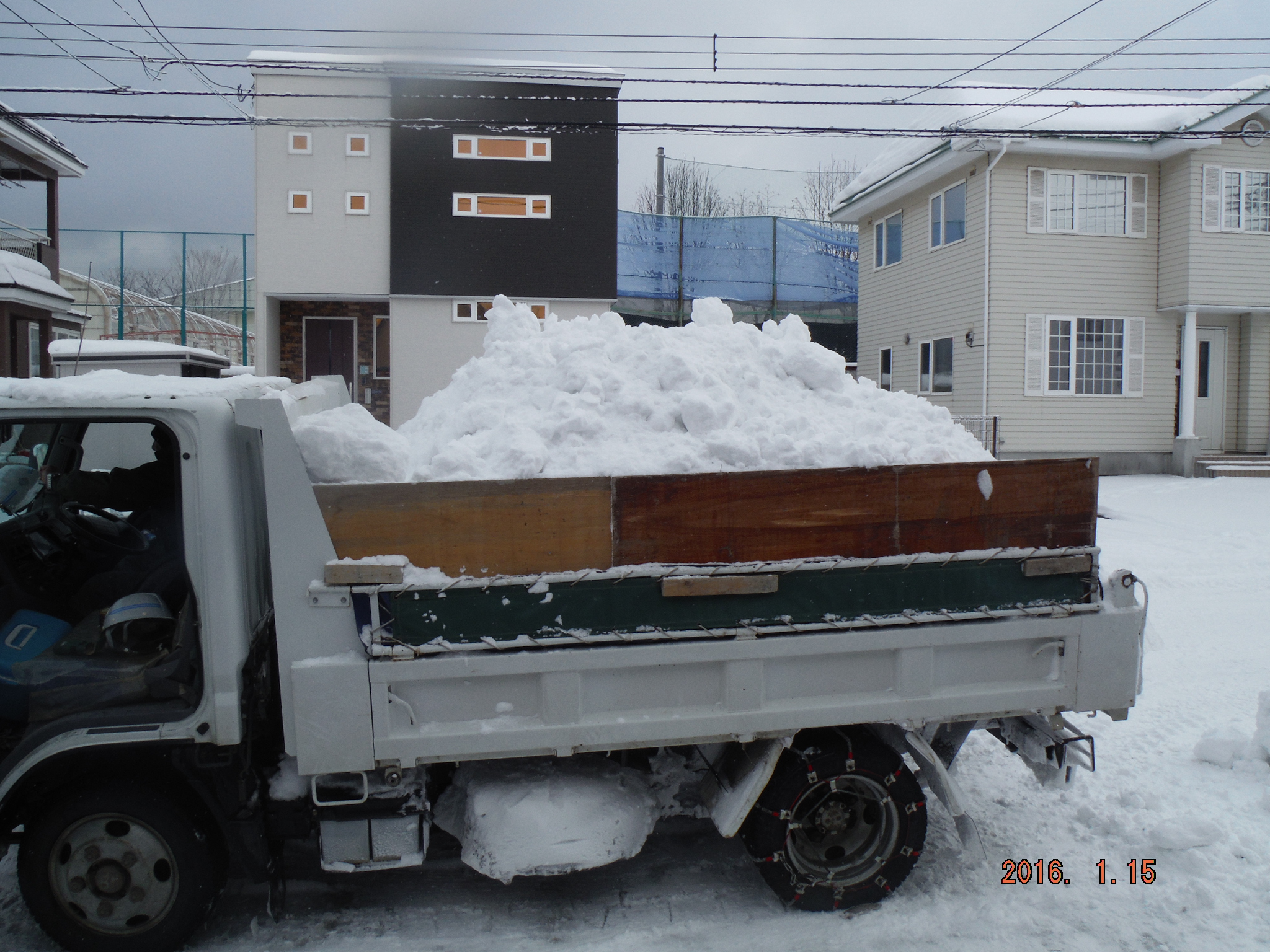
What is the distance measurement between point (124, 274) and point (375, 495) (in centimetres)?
2644

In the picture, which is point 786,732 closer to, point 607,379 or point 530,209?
point 607,379

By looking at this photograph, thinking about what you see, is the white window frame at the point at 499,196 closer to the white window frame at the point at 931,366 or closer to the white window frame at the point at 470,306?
the white window frame at the point at 470,306

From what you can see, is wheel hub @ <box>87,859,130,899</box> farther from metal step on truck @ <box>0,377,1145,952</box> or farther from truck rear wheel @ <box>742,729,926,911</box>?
truck rear wheel @ <box>742,729,926,911</box>

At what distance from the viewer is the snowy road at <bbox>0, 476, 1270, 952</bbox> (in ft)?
10.1

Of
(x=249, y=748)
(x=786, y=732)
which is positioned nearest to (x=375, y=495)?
(x=249, y=748)

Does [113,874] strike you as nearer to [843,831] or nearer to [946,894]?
[843,831]

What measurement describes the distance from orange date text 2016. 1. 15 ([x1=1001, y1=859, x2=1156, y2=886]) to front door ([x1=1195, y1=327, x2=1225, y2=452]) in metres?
17.4

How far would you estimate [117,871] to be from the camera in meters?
2.85

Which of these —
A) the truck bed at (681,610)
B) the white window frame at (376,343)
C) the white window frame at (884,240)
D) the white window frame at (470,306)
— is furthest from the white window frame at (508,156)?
the truck bed at (681,610)

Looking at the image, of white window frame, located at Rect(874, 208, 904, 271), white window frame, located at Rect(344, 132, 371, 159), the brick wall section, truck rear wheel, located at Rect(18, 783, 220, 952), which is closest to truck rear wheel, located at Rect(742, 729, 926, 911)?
truck rear wheel, located at Rect(18, 783, 220, 952)

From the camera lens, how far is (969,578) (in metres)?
3.13

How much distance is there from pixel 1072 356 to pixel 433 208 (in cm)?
1398

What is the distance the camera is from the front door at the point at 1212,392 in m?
17.8

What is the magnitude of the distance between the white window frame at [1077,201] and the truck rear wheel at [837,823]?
16.6 metres
